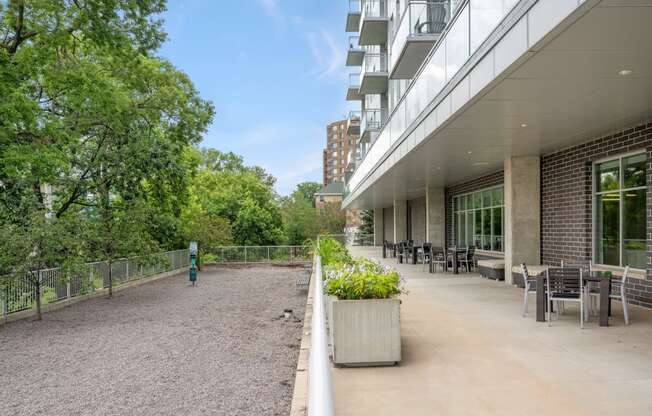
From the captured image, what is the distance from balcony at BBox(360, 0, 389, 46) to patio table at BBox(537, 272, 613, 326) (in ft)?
55.3

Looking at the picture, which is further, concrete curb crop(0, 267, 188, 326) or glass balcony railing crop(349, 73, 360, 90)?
glass balcony railing crop(349, 73, 360, 90)

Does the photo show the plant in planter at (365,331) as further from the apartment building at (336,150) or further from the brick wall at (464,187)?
the apartment building at (336,150)

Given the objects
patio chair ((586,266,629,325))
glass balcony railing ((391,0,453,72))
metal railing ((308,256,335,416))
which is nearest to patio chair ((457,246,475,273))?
patio chair ((586,266,629,325))

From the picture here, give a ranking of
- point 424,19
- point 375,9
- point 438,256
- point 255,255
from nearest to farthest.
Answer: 1. point 424,19
2. point 438,256
3. point 375,9
4. point 255,255

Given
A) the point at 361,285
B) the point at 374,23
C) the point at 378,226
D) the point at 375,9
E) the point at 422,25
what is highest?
the point at 375,9

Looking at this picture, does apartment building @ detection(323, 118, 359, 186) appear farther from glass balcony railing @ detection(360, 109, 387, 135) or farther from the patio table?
the patio table

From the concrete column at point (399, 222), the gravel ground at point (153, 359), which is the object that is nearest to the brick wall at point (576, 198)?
the gravel ground at point (153, 359)

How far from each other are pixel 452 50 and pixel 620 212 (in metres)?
5.19

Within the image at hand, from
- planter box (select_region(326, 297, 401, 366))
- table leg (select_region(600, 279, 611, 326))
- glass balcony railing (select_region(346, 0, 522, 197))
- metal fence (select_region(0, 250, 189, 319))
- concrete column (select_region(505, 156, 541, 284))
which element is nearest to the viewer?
planter box (select_region(326, 297, 401, 366))

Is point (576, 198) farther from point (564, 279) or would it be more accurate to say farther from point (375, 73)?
point (375, 73)

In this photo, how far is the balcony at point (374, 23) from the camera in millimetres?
22016

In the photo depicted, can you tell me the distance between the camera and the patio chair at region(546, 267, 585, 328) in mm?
7312

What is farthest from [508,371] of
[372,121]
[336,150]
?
[336,150]

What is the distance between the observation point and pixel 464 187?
66.1 ft
